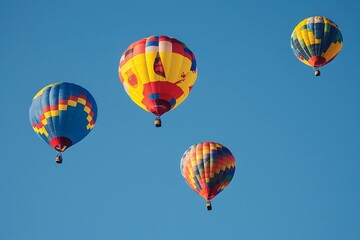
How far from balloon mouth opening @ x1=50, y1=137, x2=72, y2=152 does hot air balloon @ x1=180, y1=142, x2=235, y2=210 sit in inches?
213

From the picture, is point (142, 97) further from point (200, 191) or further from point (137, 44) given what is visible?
point (200, 191)

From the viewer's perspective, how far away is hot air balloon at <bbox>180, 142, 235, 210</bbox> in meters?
32.8

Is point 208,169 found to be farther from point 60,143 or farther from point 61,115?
point 61,115

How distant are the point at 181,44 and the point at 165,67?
1419 mm

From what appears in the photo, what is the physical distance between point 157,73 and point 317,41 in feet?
29.5

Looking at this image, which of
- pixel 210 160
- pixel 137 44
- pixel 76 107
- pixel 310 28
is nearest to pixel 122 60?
pixel 137 44

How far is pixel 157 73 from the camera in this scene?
94.6ft

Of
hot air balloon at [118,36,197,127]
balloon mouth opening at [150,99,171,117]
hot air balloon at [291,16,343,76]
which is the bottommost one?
balloon mouth opening at [150,99,171,117]

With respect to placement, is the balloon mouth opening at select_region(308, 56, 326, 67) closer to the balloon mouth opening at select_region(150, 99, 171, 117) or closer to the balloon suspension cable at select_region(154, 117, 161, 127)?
the balloon mouth opening at select_region(150, 99, 171, 117)

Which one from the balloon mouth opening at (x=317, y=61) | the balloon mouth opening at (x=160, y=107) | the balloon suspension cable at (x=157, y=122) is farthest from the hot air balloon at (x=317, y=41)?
the balloon suspension cable at (x=157, y=122)

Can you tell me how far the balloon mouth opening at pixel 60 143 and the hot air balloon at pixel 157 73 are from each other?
133 inches

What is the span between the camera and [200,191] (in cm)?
3300

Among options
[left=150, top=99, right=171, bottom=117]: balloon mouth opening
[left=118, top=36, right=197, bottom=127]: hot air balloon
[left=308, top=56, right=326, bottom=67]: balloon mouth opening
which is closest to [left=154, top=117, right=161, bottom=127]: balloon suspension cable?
[left=118, top=36, right=197, bottom=127]: hot air balloon

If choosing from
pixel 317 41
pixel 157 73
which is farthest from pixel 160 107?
pixel 317 41
